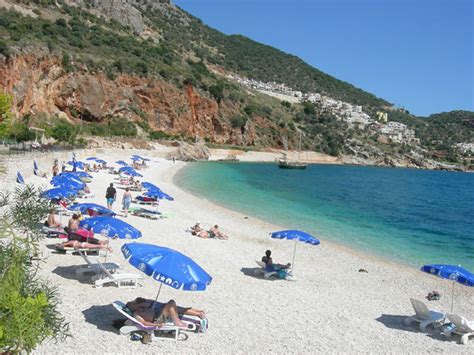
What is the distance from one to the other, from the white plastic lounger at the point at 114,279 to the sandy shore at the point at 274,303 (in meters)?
0.19

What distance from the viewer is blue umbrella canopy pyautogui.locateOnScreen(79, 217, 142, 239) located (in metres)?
11.0

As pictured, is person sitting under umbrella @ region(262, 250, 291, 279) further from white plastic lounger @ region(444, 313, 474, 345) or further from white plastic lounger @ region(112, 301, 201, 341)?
white plastic lounger @ region(112, 301, 201, 341)

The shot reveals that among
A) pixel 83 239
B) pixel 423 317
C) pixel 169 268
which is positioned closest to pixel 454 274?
pixel 423 317

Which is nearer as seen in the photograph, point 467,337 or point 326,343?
point 326,343

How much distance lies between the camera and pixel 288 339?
8.77m

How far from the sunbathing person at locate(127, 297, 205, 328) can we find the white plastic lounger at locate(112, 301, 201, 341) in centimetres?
Result: 7

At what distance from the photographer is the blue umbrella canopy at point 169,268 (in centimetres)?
793

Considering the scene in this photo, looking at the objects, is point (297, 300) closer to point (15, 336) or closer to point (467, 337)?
point (467, 337)

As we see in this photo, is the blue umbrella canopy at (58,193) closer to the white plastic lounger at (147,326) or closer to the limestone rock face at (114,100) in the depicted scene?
the white plastic lounger at (147,326)

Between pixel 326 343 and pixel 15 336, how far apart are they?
662 centimetres

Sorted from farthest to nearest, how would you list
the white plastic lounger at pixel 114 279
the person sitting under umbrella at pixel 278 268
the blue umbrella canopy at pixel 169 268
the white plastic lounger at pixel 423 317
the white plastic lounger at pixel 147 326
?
the person sitting under umbrella at pixel 278 268 < the white plastic lounger at pixel 423 317 < the white plastic lounger at pixel 114 279 < the white plastic lounger at pixel 147 326 < the blue umbrella canopy at pixel 169 268

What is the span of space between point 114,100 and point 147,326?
228 feet

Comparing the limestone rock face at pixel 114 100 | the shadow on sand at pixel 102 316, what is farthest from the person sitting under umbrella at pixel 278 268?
the limestone rock face at pixel 114 100

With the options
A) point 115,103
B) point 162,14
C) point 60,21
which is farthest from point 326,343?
point 162,14
